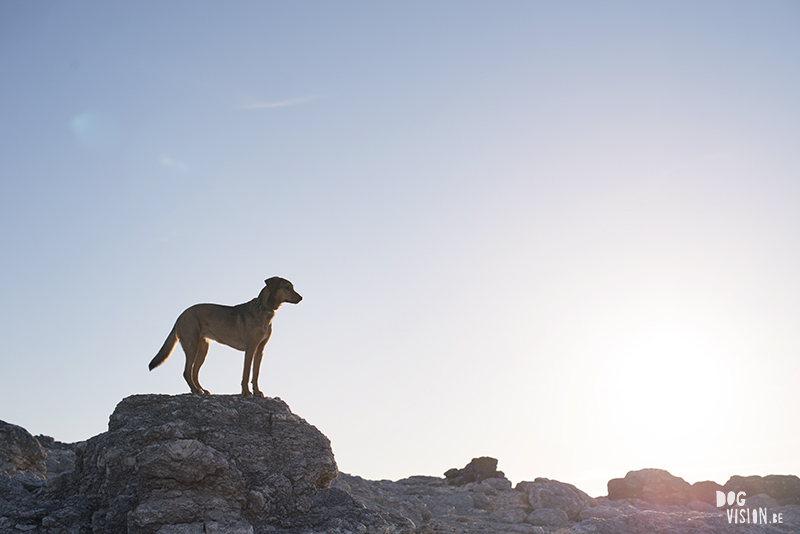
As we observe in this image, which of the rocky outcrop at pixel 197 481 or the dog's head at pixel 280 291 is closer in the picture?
the rocky outcrop at pixel 197 481

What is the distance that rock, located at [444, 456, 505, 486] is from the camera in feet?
87.3

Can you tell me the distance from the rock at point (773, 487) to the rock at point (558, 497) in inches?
265

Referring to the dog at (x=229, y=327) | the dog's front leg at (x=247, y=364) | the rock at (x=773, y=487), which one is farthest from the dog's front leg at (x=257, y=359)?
the rock at (x=773, y=487)

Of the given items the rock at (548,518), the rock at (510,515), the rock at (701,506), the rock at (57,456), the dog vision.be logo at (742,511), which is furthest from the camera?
the rock at (701,506)

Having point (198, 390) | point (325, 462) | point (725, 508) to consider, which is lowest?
point (725, 508)

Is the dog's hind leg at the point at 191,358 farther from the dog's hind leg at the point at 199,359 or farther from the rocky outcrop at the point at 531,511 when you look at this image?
the rocky outcrop at the point at 531,511

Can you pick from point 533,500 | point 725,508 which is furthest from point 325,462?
point 725,508

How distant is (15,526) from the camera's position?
838 centimetres

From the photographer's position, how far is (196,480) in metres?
8.59

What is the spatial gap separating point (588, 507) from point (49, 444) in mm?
18709

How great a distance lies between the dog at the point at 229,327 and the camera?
35.1ft

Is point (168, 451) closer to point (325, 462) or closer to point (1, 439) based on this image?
point (325, 462)

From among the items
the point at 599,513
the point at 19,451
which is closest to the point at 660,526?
the point at 599,513

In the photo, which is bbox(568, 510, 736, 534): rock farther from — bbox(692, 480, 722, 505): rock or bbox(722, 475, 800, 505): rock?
bbox(722, 475, 800, 505): rock
